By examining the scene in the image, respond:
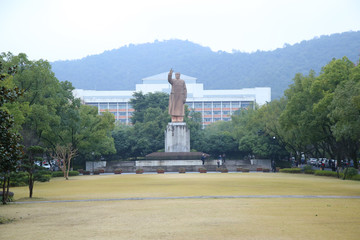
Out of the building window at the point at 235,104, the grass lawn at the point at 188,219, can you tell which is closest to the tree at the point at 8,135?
the grass lawn at the point at 188,219

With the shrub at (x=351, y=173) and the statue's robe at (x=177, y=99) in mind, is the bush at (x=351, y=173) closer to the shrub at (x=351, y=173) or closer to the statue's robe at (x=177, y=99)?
the shrub at (x=351, y=173)

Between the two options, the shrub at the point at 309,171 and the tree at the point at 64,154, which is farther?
the shrub at the point at 309,171

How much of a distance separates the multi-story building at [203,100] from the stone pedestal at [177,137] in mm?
80093

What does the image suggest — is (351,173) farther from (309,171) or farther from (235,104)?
(235,104)

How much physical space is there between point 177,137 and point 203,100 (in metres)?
82.9

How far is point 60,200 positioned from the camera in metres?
18.6

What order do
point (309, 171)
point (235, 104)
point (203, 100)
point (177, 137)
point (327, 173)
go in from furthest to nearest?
point (203, 100), point (235, 104), point (177, 137), point (309, 171), point (327, 173)

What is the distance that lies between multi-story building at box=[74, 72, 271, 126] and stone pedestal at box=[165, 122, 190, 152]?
263ft

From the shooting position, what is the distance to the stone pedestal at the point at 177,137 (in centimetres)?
5056

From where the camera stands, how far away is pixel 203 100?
5236 inches

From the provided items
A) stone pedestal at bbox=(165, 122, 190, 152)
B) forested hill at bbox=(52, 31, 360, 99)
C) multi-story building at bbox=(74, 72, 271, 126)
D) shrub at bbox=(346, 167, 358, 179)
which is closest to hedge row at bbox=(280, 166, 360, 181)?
shrub at bbox=(346, 167, 358, 179)

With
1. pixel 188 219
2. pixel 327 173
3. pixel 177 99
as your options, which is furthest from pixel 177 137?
pixel 188 219

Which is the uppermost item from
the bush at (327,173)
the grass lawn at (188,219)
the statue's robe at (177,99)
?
the statue's robe at (177,99)

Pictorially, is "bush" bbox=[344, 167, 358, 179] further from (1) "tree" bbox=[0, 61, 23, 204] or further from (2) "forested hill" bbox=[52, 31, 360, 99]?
(2) "forested hill" bbox=[52, 31, 360, 99]
